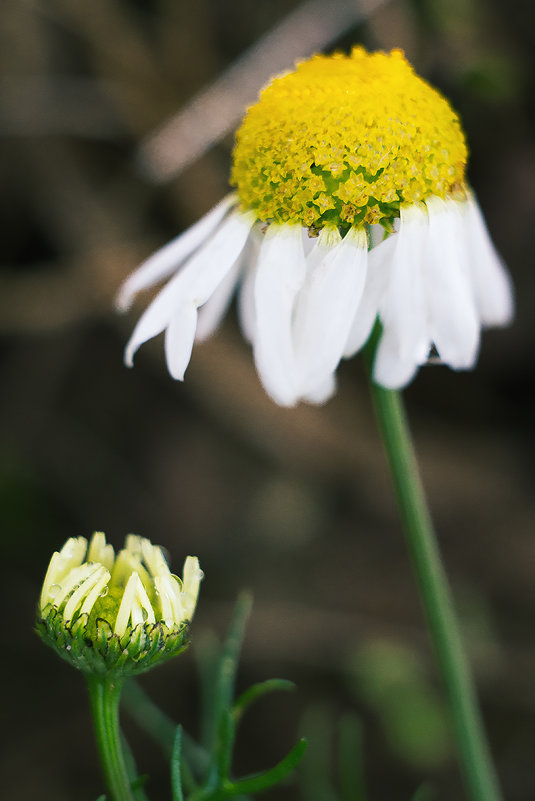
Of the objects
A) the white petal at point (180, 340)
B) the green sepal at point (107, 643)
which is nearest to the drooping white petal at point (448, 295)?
the white petal at point (180, 340)

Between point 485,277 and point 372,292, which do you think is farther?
point 485,277

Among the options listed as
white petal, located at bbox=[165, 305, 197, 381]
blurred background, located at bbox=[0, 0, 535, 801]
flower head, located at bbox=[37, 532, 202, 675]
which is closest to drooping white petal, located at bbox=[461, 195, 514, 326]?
white petal, located at bbox=[165, 305, 197, 381]

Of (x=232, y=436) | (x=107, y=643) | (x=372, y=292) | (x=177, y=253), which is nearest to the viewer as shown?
(x=107, y=643)

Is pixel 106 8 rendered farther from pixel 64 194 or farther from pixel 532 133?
pixel 532 133

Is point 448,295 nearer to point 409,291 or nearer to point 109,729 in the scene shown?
point 409,291

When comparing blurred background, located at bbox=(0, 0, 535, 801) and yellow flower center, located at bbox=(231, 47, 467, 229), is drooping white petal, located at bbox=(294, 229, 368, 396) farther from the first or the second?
blurred background, located at bbox=(0, 0, 535, 801)

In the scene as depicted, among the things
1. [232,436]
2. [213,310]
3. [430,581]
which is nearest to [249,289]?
[213,310]

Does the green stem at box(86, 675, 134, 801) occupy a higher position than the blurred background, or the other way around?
the blurred background

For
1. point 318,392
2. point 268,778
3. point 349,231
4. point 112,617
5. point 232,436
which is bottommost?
point 268,778
